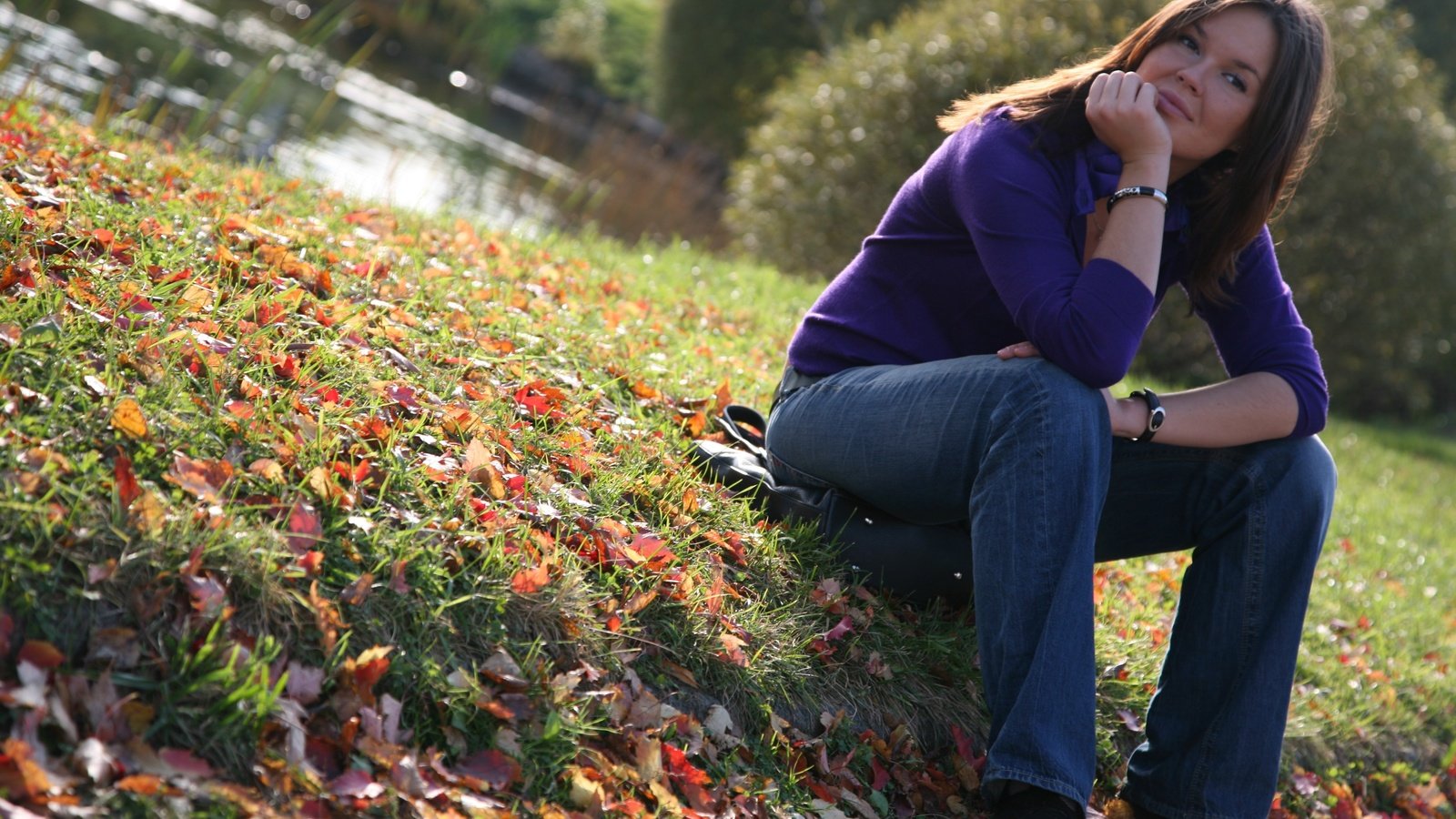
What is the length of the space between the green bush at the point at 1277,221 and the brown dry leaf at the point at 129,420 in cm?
683

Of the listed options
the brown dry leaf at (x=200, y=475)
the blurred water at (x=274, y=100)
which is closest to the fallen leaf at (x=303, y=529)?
the brown dry leaf at (x=200, y=475)

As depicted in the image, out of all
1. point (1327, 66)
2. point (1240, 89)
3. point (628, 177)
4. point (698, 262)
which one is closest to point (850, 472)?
point (1240, 89)

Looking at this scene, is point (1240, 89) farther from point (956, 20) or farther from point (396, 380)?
point (956, 20)

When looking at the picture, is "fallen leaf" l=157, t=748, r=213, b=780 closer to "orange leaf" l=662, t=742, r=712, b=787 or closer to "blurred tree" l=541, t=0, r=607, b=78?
"orange leaf" l=662, t=742, r=712, b=787

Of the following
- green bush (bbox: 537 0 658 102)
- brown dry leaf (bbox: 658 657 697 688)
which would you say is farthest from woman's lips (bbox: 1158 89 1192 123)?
green bush (bbox: 537 0 658 102)

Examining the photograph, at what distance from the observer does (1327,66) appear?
2.66 meters

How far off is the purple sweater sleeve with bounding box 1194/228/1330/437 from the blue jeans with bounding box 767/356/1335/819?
0.91 feet

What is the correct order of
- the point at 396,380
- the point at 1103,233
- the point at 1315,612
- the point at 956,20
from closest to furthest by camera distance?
the point at 1103,233
the point at 396,380
the point at 1315,612
the point at 956,20

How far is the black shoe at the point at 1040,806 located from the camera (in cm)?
209

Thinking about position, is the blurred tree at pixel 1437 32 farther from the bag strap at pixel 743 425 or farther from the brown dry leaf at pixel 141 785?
the brown dry leaf at pixel 141 785

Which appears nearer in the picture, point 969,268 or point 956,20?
point 969,268

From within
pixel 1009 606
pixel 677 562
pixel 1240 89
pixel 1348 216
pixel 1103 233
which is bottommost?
pixel 677 562

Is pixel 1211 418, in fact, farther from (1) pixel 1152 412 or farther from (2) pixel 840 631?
(2) pixel 840 631

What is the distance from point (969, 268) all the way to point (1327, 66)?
0.91 metres
